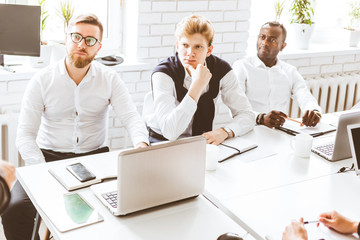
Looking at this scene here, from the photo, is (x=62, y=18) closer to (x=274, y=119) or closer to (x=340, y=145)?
(x=274, y=119)

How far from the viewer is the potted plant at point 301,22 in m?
4.06

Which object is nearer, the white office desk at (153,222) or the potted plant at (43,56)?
the white office desk at (153,222)

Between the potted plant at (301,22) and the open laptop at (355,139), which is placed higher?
the potted plant at (301,22)

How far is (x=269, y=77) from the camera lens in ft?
11.1

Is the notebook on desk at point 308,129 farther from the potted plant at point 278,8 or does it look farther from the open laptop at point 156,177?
the potted plant at point 278,8

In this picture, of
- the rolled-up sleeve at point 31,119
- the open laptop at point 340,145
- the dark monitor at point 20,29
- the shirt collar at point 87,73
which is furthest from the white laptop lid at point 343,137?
the dark monitor at point 20,29

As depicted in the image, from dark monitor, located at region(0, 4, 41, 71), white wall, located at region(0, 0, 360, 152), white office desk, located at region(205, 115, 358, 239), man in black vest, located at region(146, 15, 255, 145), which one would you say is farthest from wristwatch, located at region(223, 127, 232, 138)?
dark monitor, located at region(0, 4, 41, 71)

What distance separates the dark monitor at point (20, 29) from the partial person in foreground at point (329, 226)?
6.27 ft

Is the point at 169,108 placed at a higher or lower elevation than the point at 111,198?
higher

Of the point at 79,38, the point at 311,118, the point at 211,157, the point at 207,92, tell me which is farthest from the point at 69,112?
the point at 311,118

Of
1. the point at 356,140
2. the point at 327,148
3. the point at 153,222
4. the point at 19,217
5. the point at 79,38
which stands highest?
the point at 79,38

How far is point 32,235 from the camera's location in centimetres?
232

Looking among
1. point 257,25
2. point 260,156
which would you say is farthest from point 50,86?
point 257,25

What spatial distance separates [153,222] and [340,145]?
107 cm
